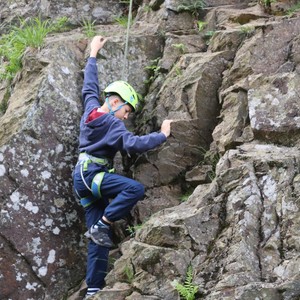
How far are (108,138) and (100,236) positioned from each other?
52.3 inches

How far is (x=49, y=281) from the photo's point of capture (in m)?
7.46

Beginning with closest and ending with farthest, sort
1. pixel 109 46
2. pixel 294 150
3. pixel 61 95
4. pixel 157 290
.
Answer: pixel 157 290 < pixel 294 150 < pixel 61 95 < pixel 109 46

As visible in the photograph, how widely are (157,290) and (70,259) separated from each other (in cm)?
214

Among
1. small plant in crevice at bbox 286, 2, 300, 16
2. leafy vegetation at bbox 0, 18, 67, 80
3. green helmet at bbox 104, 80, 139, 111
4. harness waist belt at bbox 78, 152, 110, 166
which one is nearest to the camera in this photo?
harness waist belt at bbox 78, 152, 110, 166

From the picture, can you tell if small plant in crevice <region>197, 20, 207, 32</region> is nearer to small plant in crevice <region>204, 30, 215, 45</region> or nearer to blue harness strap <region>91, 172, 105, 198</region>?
small plant in crevice <region>204, 30, 215, 45</region>

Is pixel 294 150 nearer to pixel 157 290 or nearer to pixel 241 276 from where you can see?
pixel 241 276

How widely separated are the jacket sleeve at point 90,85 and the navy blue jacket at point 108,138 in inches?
4.3

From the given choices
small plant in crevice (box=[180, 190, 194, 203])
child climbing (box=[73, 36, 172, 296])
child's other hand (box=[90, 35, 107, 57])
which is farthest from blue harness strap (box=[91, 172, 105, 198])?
child's other hand (box=[90, 35, 107, 57])

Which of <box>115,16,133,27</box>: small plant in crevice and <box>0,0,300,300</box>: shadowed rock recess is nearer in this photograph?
<box>0,0,300,300</box>: shadowed rock recess

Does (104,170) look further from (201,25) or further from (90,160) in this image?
(201,25)

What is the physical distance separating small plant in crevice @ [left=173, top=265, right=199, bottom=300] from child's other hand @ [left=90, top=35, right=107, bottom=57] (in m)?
4.21

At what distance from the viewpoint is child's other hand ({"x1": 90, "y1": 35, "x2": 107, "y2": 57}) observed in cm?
864

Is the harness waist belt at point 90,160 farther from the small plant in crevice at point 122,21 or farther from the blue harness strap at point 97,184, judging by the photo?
the small plant in crevice at point 122,21

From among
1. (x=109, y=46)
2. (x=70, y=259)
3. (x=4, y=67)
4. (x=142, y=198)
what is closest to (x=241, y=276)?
(x=142, y=198)
